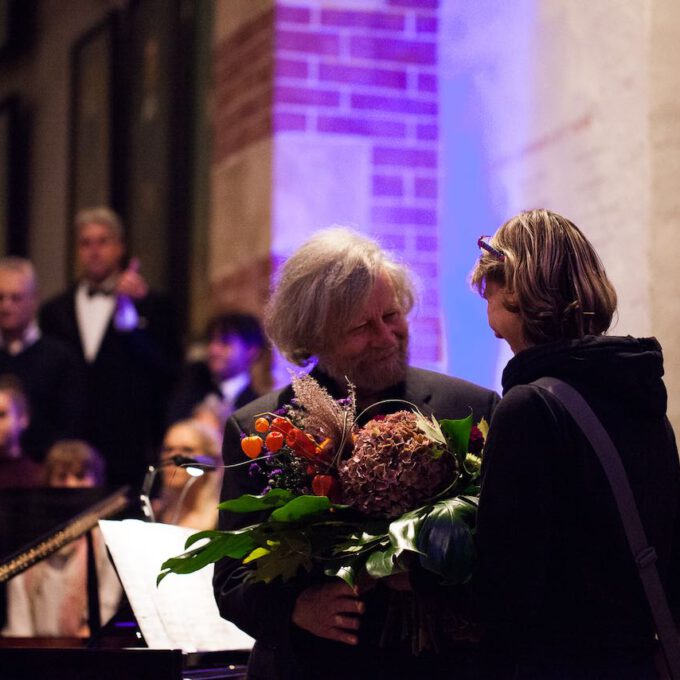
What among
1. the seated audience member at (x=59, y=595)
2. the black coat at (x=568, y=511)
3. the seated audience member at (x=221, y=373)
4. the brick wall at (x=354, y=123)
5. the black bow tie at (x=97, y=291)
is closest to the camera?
the black coat at (x=568, y=511)

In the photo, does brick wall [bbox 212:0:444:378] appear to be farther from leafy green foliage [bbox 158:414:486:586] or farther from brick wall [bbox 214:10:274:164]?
leafy green foliage [bbox 158:414:486:586]

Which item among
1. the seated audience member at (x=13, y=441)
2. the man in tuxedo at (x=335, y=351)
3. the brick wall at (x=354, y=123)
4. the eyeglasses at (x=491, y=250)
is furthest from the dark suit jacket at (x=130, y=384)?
the eyeglasses at (x=491, y=250)

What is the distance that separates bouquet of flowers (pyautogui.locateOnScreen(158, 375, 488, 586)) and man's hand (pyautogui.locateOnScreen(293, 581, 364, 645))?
6 cm

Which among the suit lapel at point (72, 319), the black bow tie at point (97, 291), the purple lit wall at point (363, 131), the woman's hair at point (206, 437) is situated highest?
the purple lit wall at point (363, 131)

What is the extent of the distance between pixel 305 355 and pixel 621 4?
1550 millimetres

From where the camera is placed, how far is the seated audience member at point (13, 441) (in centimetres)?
616

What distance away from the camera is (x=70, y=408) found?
7059 millimetres

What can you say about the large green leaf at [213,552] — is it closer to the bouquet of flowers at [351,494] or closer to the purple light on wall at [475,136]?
the bouquet of flowers at [351,494]

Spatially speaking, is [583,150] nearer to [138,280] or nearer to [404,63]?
[404,63]

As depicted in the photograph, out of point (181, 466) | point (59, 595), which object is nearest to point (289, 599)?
point (181, 466)

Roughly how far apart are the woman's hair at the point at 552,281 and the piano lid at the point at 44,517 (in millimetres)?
1899

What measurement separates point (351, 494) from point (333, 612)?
0.82ft

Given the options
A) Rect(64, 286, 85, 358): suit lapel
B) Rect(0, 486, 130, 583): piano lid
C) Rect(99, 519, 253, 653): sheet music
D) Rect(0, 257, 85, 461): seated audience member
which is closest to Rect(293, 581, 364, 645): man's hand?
Rect(99, 519, 253, 653): sheet music

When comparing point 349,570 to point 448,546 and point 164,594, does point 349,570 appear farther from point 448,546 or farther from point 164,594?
point 164,594
